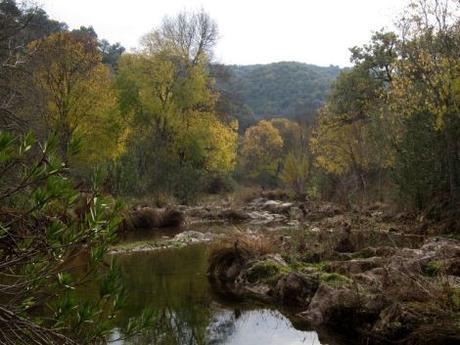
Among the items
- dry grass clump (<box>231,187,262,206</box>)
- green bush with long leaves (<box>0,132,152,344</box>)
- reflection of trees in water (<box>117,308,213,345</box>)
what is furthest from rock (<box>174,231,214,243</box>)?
dry grass clump (<box>231,187,262,206</box>)

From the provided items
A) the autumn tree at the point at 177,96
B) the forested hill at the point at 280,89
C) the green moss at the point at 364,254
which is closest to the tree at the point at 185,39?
the autumn tree at the point at 177,96

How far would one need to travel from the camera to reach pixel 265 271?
39.0 ft

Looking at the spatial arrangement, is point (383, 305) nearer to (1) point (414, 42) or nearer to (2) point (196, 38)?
(1) point (414, 42)

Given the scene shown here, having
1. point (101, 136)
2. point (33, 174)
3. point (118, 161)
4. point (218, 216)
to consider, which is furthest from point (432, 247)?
point (101, 136)

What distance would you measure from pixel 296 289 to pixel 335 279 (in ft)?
2.65

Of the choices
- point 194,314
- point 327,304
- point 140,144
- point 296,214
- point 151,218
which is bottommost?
point 296,214

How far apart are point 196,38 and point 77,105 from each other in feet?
46.1

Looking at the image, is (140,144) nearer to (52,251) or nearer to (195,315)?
(195,315)

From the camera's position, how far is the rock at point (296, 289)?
10273 mm

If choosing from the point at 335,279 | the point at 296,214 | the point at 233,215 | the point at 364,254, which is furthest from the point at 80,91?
the point at 335,279

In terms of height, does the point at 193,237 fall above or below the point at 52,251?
below

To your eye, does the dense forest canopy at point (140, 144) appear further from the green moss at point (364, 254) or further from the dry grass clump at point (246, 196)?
the green moss at point (364, 254)

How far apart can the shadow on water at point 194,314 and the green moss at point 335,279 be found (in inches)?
44.0

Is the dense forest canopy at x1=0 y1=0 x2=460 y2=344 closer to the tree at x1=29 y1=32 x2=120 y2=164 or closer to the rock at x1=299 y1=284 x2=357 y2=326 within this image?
the tree at x1=29 y1=32 x2=120 y2=164
